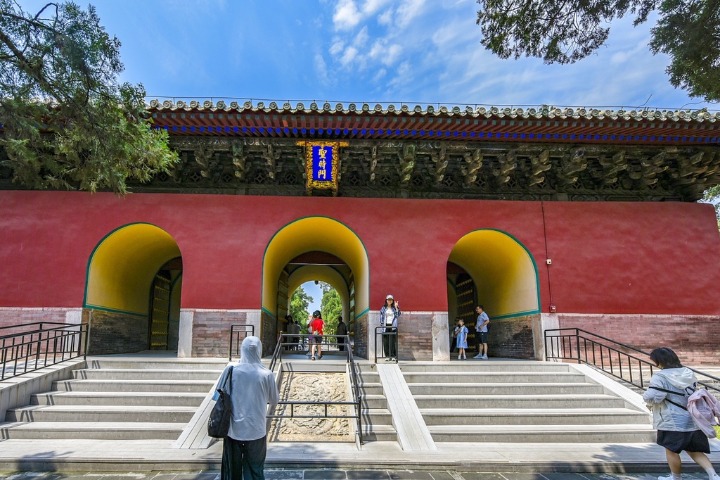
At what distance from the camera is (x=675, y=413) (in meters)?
4.14

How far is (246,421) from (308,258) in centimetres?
1031

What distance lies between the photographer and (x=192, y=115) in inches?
324

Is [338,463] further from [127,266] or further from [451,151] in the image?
[127,266]

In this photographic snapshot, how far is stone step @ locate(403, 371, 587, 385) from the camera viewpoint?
7527 mm

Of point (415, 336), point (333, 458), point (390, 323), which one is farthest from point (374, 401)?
point (415, 336)

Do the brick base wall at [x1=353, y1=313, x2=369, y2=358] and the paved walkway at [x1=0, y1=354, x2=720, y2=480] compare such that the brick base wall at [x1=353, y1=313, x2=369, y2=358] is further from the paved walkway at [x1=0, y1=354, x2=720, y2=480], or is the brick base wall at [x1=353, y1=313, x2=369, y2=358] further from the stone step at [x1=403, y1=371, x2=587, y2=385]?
the paved walkway at [x1=0, y1=354, x2=720, y2=480]

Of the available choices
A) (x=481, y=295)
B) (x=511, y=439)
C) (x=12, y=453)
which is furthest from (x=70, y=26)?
(x=481, y=295)

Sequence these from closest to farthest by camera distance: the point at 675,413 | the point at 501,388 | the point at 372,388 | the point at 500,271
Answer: the point at 675,413 < the point at 372,388 < the point at 501,388 < the point at 500,271

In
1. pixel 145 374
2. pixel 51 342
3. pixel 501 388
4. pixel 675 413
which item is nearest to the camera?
pixel 675 413

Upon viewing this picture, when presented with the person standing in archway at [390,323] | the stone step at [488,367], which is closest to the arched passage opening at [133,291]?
the person standing in archway at [390,323]

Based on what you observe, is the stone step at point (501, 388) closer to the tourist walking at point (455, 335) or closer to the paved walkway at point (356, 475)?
the paved walkway at point (356, 475)

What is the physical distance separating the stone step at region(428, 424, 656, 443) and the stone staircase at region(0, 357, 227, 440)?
11.9 feet

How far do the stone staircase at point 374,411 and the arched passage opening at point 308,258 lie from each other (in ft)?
7.27

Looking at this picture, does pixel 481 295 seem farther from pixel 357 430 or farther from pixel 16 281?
pixel 16 281
